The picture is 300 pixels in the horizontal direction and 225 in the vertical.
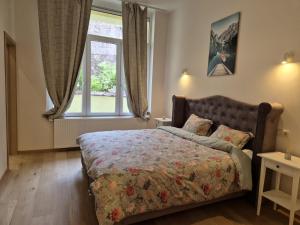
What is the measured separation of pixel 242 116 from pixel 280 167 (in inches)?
36.9

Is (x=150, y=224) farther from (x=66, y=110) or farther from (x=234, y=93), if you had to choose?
(x=66, y=110)

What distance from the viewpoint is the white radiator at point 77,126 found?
165 inches

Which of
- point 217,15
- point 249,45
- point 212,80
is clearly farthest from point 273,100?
point 217,15

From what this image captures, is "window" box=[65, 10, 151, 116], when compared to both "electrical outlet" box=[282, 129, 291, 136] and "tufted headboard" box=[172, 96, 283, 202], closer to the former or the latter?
"tufted headboard" box=[172, 96, 283, 202]

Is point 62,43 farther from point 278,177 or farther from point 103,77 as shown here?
point 278,177

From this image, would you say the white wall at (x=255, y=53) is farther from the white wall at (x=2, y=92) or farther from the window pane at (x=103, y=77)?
the white wall at (x=2, y=92)

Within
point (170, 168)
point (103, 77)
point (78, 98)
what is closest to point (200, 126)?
point (170, 168)

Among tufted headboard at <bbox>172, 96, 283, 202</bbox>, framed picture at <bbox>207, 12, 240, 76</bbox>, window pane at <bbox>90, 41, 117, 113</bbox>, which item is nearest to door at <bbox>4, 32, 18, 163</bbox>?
window pane at <bbox>90, 41, 117, 113</bbox>

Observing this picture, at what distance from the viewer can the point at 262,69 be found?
281 centimetres

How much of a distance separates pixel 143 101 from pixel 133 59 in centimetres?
95

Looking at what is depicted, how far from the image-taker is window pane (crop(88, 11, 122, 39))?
448cm

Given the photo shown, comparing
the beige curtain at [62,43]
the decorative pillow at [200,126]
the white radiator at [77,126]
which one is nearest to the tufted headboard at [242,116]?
the decorative pillow at [200,126]

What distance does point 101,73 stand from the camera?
464 cm

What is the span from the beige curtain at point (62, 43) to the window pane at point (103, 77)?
455 mm
